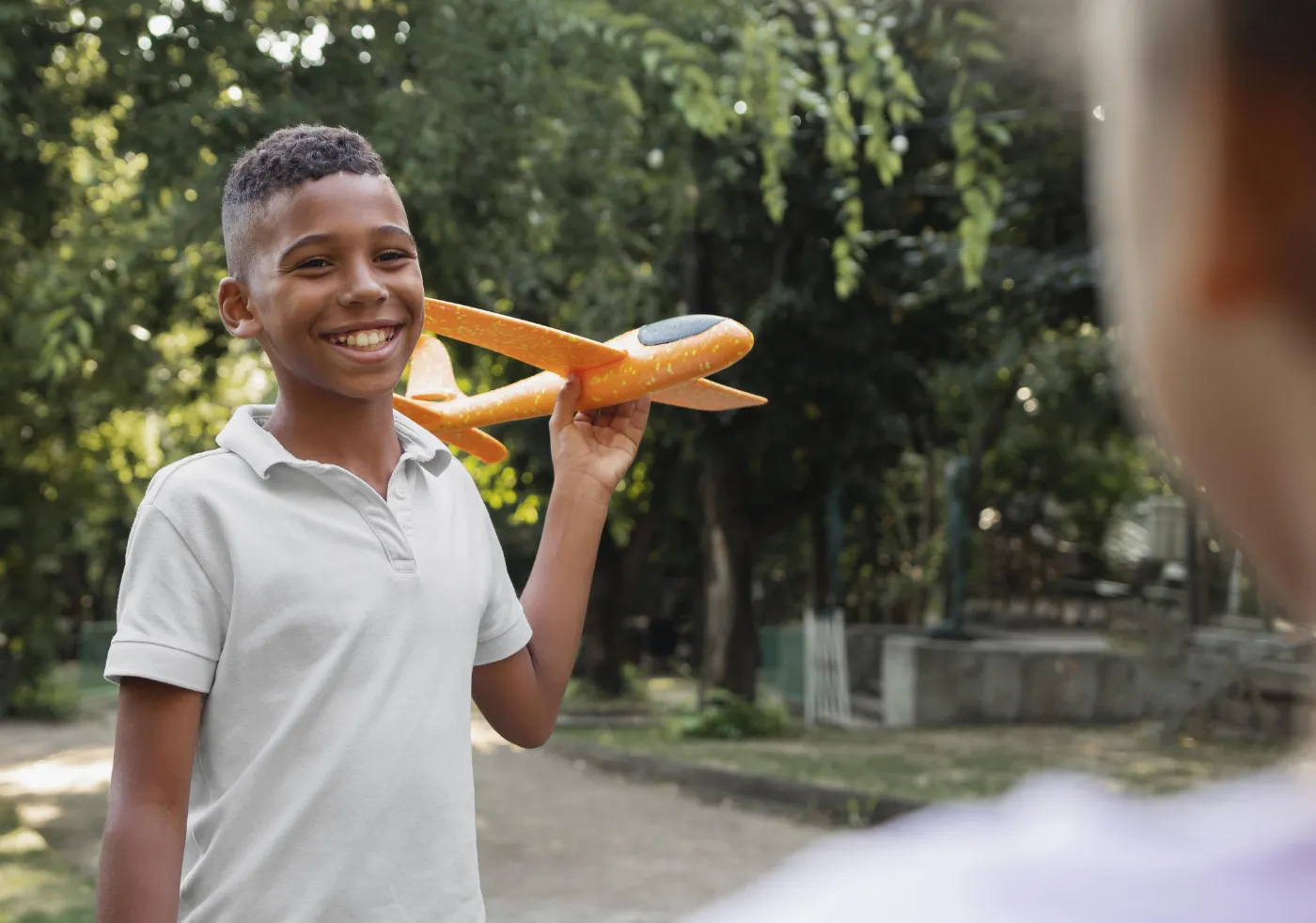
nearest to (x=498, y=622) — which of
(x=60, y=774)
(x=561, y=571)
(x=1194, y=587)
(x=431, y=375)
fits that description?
(x=561, y=571)

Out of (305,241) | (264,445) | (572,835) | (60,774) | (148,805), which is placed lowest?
(60,774)

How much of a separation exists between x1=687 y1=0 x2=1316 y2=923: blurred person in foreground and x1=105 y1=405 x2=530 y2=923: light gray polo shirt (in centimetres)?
122

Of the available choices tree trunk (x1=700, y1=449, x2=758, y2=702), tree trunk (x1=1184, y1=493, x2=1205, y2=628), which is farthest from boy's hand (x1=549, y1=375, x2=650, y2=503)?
tree trunk (x1=1184, y1=493, x2=1205, y2=628)

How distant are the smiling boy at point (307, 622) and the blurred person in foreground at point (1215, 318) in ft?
4.02

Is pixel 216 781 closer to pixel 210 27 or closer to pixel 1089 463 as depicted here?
pixel 210 27

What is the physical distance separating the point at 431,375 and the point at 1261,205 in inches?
85.5

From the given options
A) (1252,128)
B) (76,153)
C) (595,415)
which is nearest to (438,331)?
(595,415)

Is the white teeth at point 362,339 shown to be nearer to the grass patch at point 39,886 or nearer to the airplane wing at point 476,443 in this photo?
the airplane wing at point 476,443

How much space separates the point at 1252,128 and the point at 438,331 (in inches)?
72.2

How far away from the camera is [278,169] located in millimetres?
1780

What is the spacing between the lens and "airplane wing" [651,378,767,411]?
225cm

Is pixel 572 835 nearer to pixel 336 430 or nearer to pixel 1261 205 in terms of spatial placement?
pixel 336 430

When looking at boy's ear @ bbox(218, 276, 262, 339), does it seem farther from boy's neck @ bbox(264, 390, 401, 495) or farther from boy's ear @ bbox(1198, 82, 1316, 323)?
boy's ear @ bbox(1198, 82, 1316, 323)

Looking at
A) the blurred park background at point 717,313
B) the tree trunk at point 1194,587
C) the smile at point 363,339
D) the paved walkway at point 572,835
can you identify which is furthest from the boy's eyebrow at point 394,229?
the tree trunk at point 1194,587
